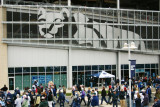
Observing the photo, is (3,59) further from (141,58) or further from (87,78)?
(141,58)

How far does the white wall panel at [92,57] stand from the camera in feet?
138

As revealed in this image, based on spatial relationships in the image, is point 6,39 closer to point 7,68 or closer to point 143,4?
point 7,68

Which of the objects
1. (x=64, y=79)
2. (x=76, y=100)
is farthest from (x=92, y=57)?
(x=76, y=100)

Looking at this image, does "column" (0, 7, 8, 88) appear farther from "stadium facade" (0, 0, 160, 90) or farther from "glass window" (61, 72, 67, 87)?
"glass window" (61, 72, 67, 87)

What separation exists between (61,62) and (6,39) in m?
7.24

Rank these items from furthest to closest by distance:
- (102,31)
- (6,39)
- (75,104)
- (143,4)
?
(143,4) < (102,31) < (6,39) < (75,104)

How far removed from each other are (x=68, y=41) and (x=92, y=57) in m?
3.88

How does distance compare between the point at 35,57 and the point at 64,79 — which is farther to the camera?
the point at 64,79

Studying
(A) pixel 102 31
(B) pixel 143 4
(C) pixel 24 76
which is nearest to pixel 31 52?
(C) pixel 24 76

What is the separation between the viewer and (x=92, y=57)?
4281 cm

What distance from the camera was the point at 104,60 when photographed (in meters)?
43.4

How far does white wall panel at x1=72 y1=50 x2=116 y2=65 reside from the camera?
41.9 meters

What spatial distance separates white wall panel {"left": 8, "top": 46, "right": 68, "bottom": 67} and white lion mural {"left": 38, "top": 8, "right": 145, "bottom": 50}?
6.81 feet

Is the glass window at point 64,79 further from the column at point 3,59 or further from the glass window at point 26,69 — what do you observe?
the column at point 3,59
